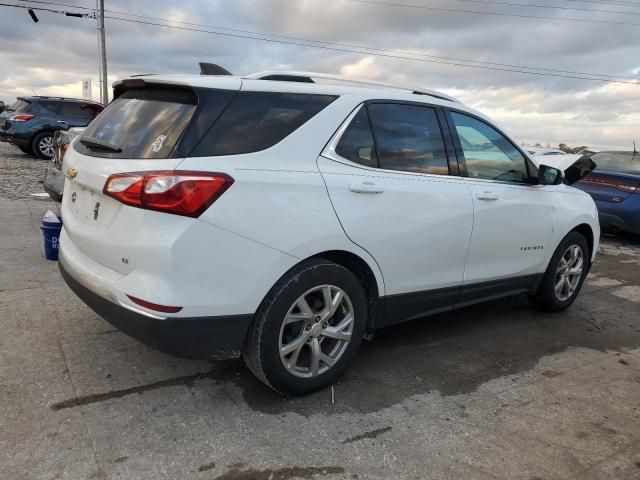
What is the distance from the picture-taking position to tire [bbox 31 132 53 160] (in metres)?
15.2

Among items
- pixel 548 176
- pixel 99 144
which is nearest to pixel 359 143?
pixel 99 144

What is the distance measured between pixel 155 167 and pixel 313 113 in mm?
956

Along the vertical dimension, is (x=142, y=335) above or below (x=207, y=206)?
below

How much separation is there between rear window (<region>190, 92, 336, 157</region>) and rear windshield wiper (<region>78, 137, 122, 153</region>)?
21.1 inches

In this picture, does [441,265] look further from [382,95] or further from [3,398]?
[3,398]

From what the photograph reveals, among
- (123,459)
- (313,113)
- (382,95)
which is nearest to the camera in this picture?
(123,459)

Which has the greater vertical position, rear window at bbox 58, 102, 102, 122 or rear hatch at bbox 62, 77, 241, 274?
rear hatch at bbox 62, 77, 241, 274

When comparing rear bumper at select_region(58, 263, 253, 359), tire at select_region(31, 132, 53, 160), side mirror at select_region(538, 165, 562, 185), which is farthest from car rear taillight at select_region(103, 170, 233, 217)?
tire at select_region(31, 132, 53, 160)

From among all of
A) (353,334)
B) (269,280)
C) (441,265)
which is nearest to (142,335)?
(269,280)

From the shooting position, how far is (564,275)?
4.98 meters

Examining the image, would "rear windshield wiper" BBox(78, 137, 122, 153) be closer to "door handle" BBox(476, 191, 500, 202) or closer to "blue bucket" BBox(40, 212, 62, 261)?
"blue bucket" BBox(40, 212, 62, 261)

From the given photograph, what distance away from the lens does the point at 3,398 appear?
296cm

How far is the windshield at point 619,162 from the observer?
916 cm

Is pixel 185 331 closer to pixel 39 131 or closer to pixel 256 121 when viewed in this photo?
pixel 256 121
